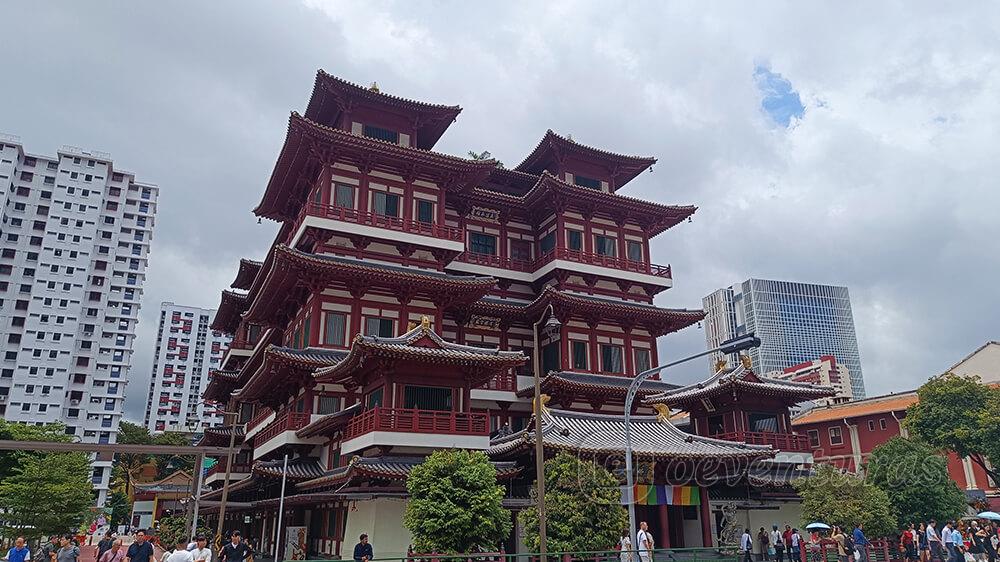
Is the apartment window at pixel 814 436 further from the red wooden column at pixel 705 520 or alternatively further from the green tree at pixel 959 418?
the red wooden column at pixel 705 520

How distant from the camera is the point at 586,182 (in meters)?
51.8

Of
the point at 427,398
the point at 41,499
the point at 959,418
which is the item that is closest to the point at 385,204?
the point at 427,398

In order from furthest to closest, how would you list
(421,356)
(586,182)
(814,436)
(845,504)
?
(814,436), (586,182), (845,504), (421,356)

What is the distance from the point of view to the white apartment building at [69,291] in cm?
9944

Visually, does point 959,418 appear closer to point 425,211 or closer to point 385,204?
point 425,211

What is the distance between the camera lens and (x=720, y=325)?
186 m

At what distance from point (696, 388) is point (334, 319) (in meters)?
22.6

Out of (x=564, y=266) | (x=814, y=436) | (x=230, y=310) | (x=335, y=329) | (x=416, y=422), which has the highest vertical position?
(x=230, y=310)

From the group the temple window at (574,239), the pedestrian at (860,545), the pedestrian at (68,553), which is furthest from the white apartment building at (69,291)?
the pedestrian at (860,545)

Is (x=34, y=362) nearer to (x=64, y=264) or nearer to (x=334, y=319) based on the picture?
(x=64, y=264)

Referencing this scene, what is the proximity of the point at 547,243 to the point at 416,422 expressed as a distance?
22.3 m

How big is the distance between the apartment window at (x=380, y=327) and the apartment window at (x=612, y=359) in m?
14.6

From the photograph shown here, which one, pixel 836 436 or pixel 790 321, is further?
pixel 790 321

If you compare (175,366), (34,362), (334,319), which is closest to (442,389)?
(334,319)
